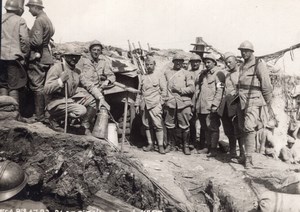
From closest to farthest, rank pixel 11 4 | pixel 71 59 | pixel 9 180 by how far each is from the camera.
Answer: pixel 9 180, pixel 11 4, pixel 71 59

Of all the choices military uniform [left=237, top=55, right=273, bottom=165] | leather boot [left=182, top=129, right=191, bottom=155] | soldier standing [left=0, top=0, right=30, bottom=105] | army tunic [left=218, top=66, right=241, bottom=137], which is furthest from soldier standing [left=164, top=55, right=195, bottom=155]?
soldier standing [left=0, top=0, right=30, bottom=105]

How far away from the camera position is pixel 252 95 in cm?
679

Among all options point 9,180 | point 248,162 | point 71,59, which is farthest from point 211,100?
point 9,180

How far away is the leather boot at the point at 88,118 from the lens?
6.52m

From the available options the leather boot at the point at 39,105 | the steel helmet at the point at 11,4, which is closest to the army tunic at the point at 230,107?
the leather boot at the point at 39,105

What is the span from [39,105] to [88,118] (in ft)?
3.01

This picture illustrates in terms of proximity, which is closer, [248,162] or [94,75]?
[248,162]

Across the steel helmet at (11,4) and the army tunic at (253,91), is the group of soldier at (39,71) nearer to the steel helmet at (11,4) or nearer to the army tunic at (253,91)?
the steel helmet at (11,4)

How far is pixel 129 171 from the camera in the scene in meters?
5.49

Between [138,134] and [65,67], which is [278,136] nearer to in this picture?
[138,134]

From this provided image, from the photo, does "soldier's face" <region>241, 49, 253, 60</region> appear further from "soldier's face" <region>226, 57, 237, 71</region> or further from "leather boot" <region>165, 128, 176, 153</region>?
"leather boot" <region>165, 128, 176, 153</region>

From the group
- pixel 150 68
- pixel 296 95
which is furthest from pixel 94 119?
pixel 296 95

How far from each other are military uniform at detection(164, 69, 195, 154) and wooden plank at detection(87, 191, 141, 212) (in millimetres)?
3219

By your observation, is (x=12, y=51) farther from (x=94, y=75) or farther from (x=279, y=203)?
(x=279, y=203)
